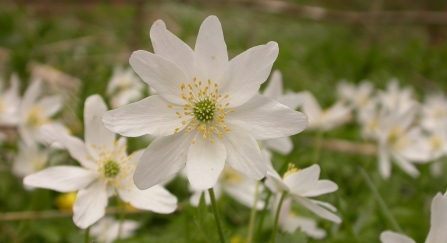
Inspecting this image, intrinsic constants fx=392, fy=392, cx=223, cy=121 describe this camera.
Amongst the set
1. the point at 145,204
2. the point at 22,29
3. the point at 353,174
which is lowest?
the point at 353,174

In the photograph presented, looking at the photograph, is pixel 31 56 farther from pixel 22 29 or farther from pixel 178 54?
pixel 178 54

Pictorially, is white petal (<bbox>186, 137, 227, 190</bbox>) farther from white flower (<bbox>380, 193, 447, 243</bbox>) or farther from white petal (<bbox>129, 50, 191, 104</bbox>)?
white flower (<bbox>380, 193, 447, 243</bbox>)

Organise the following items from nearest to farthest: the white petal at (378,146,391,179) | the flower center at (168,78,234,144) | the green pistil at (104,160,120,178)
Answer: the flower center at (168,78,234,144), the green pistil at (104,160,120,178), the white petal at (378,146,391,179)

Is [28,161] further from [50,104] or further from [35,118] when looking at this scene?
[50,104]

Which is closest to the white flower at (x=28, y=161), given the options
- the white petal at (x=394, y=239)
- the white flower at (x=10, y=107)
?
the white flower at (x=10, y=107)

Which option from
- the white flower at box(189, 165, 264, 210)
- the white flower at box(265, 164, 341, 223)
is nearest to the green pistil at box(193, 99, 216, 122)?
the white flower at box(265, 164, 341, 223)

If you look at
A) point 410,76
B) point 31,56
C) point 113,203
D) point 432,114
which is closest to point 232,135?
point 113,203

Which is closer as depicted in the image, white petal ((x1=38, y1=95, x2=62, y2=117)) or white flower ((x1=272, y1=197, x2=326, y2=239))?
white flower ((x1=272, y1=197, x2=326, y2=239))
